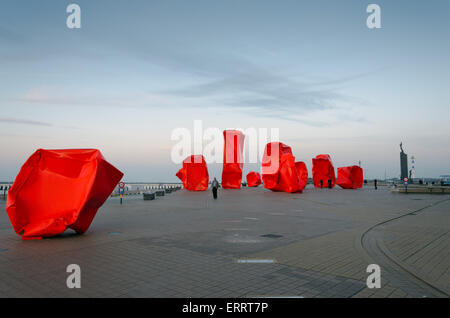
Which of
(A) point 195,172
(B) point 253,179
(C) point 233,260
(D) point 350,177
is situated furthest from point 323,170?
(C) point 233,260

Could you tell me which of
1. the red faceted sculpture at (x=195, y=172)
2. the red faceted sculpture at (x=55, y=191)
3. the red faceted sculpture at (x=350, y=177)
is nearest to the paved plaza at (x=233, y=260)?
the red faceted sculpture at (x=55, y=191)

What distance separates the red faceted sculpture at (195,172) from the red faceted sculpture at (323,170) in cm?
1607

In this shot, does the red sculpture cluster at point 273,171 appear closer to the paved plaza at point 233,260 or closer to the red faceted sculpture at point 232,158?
the red faceted sculpture at point 232,158

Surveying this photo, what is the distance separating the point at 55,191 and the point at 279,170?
26.6 m

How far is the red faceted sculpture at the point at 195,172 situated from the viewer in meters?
40.7

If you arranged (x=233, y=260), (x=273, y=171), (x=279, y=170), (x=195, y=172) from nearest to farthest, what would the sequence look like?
1. (x=233, y=260)
2. (x=279, y=170)
3. (x=273, y=171)
4. (x=195, y=172)

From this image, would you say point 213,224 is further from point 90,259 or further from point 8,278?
point 8,278

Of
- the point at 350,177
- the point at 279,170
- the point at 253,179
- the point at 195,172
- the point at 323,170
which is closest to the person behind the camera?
the point at 279,170

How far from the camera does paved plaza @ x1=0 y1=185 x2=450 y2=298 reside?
17.7ft

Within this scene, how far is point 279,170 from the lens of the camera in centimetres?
3441

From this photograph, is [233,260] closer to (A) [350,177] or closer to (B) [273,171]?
(B) [273,171]

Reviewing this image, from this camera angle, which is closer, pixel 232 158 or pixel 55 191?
pixel 55 191
